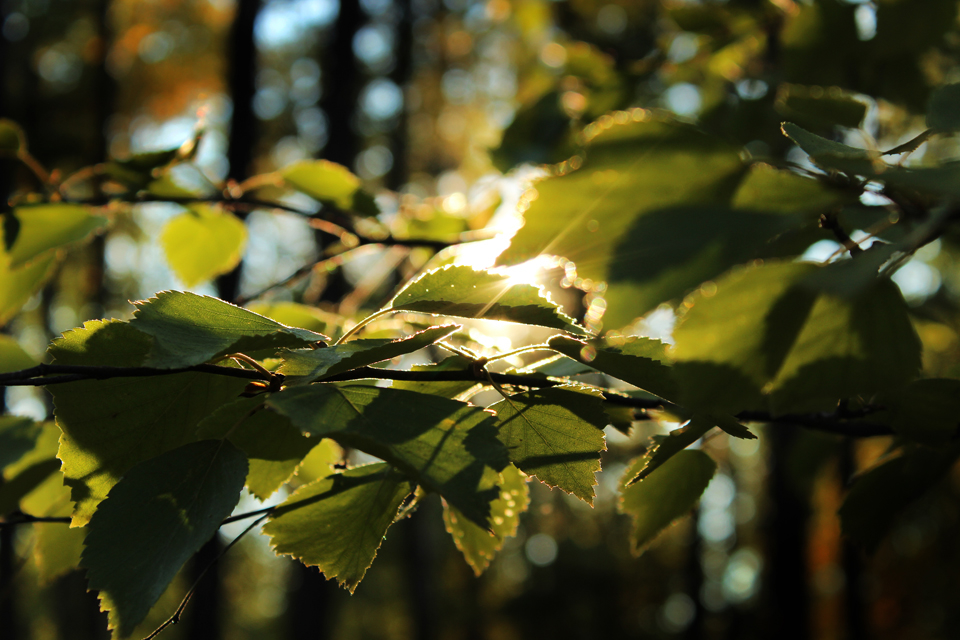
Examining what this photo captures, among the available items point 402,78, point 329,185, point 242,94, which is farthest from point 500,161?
point 402,78

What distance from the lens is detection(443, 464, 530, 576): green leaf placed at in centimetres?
53

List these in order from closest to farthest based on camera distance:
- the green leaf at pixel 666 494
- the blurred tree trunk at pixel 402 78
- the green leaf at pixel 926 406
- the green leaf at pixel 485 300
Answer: the green leaf at pixel 485 300, the green leaf at pixel 926 406, the green leaf at pixel 666 494, the blurred tree trunk at pixel 402 78

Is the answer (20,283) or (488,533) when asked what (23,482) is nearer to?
(20,283)

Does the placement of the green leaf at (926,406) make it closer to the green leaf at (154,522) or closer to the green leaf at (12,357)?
the green leaf at (154,522)

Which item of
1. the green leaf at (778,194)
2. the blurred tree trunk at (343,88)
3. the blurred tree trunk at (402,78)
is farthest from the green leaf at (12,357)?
the blurred tree trunk at (402,78)

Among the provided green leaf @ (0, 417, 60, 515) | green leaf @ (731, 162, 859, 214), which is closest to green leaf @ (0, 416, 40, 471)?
green leaf @ (0, 417, 60, 515)

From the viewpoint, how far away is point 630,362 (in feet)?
1.33

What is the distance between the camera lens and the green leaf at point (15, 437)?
2.14 feet

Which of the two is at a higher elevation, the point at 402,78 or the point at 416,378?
the point at 416,378

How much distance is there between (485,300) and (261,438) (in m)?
0.20

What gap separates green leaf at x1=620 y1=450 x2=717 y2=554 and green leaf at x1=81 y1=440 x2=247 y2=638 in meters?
0.37

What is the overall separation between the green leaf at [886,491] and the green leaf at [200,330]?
599 millimetres

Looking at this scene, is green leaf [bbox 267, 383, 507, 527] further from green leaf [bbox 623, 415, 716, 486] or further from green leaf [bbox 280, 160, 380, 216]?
green leaf [bbox 280, 160, 380, 216]

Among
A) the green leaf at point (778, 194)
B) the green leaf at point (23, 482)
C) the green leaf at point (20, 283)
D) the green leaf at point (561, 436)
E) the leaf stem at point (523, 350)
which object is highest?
the green leaf at point (778, 194)
